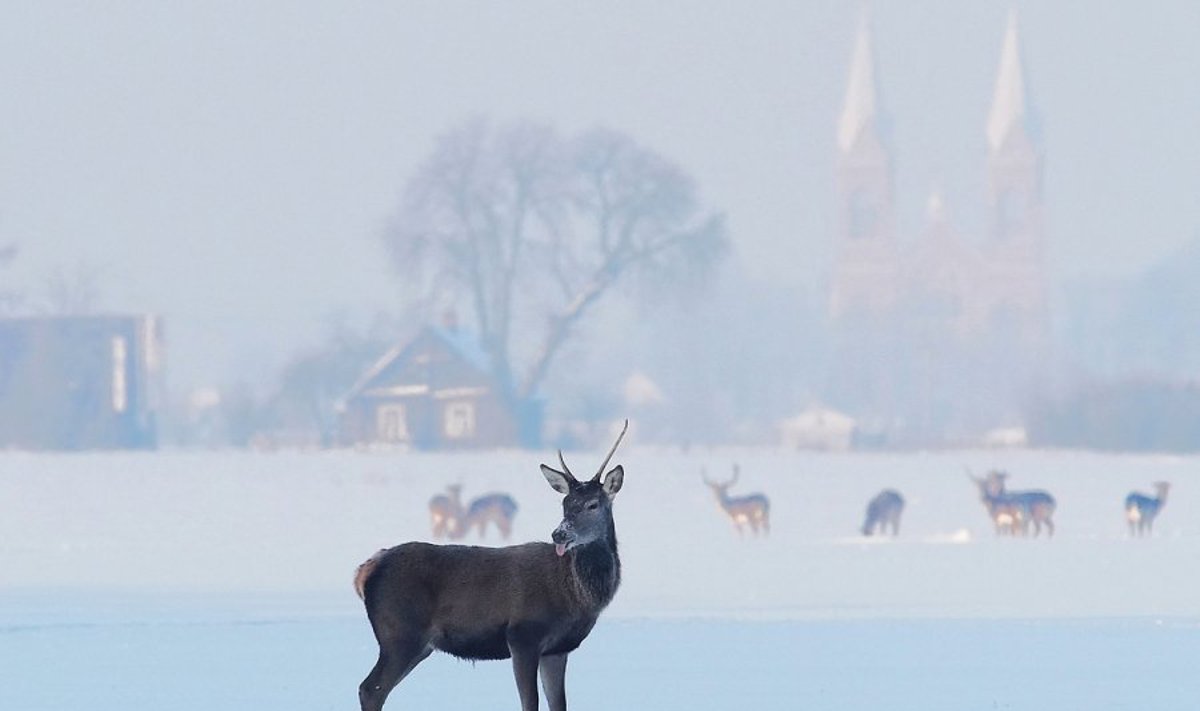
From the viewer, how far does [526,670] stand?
10125 millimetres

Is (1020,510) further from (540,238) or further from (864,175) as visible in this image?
(864,175)

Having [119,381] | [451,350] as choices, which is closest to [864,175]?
[451,350]

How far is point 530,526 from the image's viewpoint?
3284 cm

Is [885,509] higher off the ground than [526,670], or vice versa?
[526,670]

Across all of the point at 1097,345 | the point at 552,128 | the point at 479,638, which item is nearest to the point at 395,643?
the point at 479,638

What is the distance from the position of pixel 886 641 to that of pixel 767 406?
86312 millimetres

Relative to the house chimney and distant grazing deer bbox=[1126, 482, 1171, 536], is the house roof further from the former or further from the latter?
distant grazing deer bbox=[1126, 482, 1171, 536]

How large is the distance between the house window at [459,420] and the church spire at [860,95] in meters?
75.2

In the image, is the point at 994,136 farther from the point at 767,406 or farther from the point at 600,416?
the point at 600,416

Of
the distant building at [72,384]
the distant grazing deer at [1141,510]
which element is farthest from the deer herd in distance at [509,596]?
the distant building at [72,384]

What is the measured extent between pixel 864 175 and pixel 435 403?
77.3 meters

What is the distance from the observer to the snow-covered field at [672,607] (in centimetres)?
1280

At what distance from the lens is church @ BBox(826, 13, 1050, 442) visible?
329 feet

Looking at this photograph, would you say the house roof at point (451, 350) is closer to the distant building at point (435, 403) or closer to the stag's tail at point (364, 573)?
the distant building at point (435, 403)
